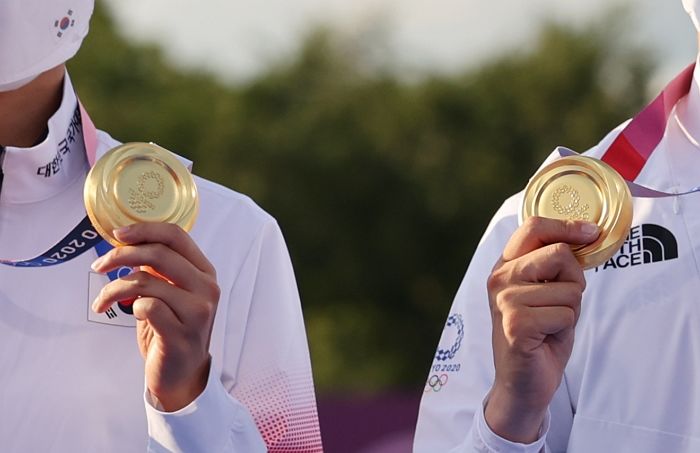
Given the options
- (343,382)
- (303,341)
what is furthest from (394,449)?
(343,382)

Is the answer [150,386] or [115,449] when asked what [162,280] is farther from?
[115,449]

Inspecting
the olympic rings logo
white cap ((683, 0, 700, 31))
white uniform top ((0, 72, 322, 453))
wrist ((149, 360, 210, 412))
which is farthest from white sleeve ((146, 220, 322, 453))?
white cap ((683, 0, 700, 31))

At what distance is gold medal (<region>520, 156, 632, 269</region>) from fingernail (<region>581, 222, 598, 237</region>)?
3cm

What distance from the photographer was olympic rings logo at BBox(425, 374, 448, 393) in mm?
3281

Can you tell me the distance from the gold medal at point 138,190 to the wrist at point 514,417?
2.41ft

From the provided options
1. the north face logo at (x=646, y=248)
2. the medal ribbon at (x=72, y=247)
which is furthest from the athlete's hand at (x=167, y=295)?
the north face logo at (x=646, y=248)

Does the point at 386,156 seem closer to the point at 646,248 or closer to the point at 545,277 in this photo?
the point at 646,248

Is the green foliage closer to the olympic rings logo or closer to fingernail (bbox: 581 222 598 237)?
the olympic rings logo

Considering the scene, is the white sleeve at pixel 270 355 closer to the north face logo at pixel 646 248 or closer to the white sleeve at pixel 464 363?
the white sleeve at pixel 464 363

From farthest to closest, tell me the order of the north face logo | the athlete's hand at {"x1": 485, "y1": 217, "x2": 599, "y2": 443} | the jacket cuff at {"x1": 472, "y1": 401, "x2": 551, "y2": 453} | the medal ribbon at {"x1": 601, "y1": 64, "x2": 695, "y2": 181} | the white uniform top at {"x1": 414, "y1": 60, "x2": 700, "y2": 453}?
the medal ribbon at {"x1": 601, "y1": 64, "x2": 695, "y2": 181}
the north face logo
the white uniform top at {"x1": 414, "y1": 60, "x2": 700, "y2": 453}
the jacket cuff at {"x1": 472, "y1": 401, "x2": 551, "y2": 453}
the athlete's hand at {"x1": 485, "y1": 217, "x2": 599, "y2": 443}

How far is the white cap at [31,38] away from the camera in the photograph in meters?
3.29

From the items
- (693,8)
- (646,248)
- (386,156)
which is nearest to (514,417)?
(646,248)

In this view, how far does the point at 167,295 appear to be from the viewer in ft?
9.27

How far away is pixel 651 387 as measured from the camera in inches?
123
